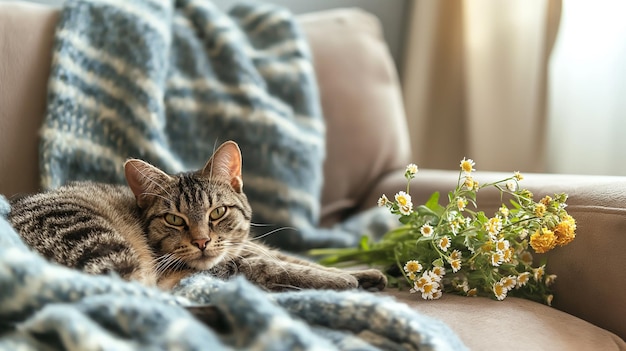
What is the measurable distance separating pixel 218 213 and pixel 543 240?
0.60 meters

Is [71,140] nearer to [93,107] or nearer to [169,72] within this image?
[93,107]

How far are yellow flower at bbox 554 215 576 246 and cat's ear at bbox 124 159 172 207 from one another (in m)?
0.72

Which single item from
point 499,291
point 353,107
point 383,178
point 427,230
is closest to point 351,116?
point 353,107

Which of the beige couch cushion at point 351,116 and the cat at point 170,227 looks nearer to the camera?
the cat at point 170,227

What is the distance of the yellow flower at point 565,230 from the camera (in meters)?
1.05

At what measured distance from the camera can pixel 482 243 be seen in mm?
1094

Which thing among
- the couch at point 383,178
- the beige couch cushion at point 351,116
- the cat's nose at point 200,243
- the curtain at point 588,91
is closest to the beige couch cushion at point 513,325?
the couch at point 383,178

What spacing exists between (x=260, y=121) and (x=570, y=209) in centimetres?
75

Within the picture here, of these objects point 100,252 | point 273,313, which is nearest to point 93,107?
point 100,252

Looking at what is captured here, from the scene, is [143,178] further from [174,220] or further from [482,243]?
[482,243]

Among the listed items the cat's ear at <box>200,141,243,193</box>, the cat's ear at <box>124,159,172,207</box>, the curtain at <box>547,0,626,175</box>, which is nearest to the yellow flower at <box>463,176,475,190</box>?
the cat's ear at <box>200,141,243,193</box>

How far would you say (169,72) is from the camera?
153cm

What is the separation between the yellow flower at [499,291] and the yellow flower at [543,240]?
0.30 feet

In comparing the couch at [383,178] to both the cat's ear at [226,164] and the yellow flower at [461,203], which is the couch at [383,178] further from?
the cat's ear at [226,164]
